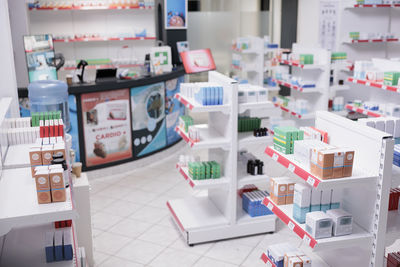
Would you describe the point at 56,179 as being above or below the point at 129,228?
above

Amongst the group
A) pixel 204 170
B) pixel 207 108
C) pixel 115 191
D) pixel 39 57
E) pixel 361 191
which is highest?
pixel 39 57

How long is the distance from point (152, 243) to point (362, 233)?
253 cm

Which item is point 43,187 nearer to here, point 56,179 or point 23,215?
point 56,179

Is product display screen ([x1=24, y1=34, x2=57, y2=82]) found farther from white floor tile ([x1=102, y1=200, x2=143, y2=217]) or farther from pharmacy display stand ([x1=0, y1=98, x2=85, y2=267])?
pharmacy display stand ([x1=0, y1=98, x2=85, y2=267])

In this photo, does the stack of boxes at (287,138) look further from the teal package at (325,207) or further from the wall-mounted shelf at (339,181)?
the teal package at (325,207)

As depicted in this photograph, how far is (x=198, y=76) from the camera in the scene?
1318 centimetres

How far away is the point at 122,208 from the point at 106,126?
1.50m

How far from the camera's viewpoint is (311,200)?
317 centimetres

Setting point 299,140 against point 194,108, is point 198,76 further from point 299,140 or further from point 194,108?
point 299,140

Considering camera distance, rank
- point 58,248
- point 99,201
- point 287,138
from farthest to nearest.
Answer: point 99,201 → point 287,138 → point 58,248

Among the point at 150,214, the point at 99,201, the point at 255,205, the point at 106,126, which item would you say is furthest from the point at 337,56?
the point at 99,201

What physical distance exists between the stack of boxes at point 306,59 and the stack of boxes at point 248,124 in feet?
9.11

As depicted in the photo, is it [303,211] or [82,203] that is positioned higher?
[303,211]

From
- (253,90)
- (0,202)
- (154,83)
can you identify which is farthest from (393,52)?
(0,202)
